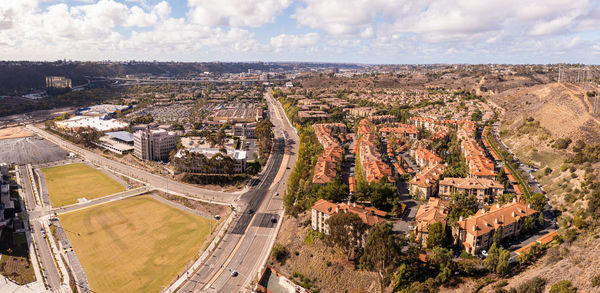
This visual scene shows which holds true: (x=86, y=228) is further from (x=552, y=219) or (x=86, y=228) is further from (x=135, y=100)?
(x=135, y=100)

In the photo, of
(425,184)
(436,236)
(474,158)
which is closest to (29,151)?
(425,184)

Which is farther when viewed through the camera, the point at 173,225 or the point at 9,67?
the point at 9,67

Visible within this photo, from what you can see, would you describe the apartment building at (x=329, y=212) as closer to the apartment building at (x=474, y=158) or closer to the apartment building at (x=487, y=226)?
the apartment building at (x=487, y=226)

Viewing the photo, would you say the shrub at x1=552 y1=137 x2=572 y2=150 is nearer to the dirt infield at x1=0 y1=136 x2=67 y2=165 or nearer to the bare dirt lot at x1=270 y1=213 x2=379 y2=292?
the bare dirt lot at x1=270 y1=213 x2=379 y2=292

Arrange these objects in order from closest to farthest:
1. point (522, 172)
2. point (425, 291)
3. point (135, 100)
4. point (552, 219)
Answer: point (425, 291)
point (552, 219)
point (522, 172)
point (135, 100)

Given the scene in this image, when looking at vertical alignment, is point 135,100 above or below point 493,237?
above

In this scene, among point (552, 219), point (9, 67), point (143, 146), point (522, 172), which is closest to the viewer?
point (552, 219)

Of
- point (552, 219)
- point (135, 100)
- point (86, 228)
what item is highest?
point (135, 100)

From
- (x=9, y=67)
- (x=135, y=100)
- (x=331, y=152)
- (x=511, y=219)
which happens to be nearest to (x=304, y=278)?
(x=511, y=219)
